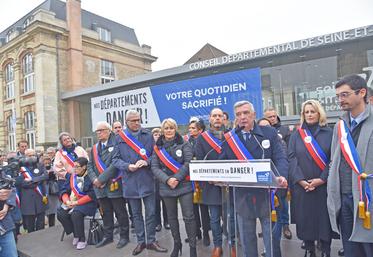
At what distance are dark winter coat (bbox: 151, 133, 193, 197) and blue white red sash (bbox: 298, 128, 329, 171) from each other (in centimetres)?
142

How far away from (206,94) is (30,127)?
16378mm

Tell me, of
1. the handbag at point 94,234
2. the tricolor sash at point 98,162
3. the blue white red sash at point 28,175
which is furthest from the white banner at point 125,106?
the handbag at point 94,234

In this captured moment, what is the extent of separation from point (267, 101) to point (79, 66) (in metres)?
16.5

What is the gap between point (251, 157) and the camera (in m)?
2.83

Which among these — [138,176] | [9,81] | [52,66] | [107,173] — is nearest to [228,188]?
[138,176]

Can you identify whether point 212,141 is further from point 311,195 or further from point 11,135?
point 11,135

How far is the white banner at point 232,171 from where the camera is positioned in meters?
2.46

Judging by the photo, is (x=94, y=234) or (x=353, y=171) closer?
(x=353, y=171)

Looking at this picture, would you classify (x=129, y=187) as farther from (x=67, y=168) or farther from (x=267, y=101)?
(x=267, y=101)

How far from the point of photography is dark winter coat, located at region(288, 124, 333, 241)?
3.10 meters

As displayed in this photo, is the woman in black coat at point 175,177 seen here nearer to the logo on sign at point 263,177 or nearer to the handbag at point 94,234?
the logo on sign at point 263,177

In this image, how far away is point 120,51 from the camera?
2578 cm

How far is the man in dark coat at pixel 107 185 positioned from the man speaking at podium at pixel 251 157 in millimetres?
2151

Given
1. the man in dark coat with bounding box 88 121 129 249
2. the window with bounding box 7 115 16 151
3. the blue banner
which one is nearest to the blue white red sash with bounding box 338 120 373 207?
the man in dark coat with bounding box 88 121 129 249
